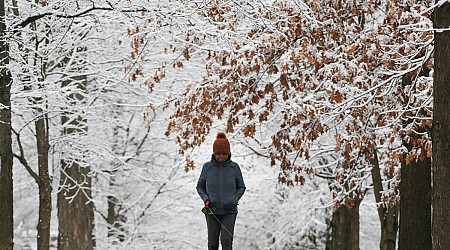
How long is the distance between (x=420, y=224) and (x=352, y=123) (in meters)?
1.99

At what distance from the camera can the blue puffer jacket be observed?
8836 mm

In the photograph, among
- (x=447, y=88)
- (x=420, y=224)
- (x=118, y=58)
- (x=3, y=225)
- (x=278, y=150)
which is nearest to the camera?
(x=447, y=88)

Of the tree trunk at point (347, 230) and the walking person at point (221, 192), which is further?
the tree trunk at point (347, 230)

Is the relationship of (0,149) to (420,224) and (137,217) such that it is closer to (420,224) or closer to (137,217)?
(420,224)

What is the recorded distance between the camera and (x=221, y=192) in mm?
8898

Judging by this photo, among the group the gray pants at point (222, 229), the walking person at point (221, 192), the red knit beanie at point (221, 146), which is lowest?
the gray pants at point (222, 229)

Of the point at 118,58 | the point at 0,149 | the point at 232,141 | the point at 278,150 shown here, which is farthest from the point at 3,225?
the point at 232,141

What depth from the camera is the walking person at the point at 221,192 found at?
8.83 m

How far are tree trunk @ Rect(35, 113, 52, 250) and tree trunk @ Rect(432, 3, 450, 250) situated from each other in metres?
7.12

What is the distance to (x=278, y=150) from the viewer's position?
36.8 feet

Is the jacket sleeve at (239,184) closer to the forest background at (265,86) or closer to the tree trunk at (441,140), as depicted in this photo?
the forest background at (265,86)

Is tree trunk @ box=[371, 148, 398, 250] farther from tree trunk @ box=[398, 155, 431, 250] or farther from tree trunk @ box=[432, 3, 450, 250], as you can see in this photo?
tree trunk @ box=[432, 3, 450, 250]

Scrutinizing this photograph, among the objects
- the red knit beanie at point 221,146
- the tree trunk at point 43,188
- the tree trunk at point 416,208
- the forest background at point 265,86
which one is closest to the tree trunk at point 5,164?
the forest background at point 265,86

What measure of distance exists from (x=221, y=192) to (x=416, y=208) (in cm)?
285
